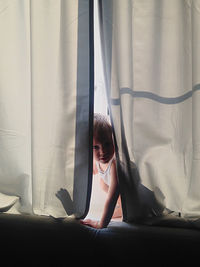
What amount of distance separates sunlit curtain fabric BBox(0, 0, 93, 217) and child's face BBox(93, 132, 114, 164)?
53 mm

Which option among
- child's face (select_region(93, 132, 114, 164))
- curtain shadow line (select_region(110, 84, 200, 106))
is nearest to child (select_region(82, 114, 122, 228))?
child's face (select_region(93, 132, 114, 164))

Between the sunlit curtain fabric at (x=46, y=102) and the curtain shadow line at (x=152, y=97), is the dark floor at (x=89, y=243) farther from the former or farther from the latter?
the curtain shadow line at (x=152, y=97)

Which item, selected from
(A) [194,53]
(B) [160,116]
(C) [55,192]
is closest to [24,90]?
(C) [55,192]

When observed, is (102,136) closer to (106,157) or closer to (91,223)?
(106,157)

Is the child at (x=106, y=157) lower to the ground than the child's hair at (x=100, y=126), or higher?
lower

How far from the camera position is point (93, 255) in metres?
0.81

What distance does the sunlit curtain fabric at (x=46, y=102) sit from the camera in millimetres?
811

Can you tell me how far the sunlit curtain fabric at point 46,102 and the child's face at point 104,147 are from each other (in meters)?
0.05

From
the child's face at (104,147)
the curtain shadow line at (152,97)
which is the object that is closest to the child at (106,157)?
the child's face at (104,147)

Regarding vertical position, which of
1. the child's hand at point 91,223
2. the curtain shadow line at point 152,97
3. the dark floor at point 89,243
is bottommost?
the dark floor at point 89,243

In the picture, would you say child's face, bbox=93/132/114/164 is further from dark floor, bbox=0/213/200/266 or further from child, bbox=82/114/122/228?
dark floor, bbox=0/213/200/266

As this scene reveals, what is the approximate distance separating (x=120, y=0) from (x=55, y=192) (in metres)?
0.69

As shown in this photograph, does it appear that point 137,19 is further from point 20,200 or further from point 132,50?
point 20,200

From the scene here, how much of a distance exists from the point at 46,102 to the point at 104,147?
266 mm
